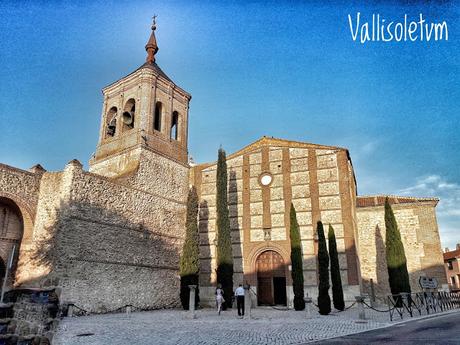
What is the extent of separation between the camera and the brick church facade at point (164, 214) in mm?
14898

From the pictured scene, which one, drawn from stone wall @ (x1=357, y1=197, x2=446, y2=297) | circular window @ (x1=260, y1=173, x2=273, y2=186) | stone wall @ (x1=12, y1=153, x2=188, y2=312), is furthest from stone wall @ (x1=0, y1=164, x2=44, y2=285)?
stone wall @ (x1=357, y1=197, x2=446, y2=297)

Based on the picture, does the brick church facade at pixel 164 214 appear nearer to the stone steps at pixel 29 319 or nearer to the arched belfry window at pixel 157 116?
the arched belfry window at pixel 157 116

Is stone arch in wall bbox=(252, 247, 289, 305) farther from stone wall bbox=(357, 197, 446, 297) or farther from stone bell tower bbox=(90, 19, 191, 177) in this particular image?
stone bell tower bbox=(90, 19, 191, 177)

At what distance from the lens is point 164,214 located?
20.1 metres

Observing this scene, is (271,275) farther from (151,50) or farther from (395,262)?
(151,50)

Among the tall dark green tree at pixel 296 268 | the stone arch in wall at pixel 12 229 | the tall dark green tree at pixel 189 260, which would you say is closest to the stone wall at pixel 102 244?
the stone arch in wall at pixel 12 229

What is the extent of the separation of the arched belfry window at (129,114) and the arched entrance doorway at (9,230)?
8.12 m

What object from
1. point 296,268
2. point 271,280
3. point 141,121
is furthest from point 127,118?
point 296,268

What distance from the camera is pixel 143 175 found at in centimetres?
1931

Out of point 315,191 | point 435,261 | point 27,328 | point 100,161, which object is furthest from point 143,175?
point 435,261

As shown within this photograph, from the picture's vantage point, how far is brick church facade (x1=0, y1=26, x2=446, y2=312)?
14898mm

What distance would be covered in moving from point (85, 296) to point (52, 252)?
7.29 ft

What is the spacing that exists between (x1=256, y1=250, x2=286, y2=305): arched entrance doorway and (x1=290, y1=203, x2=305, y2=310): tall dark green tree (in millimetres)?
2087

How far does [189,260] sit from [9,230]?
8.15 m
